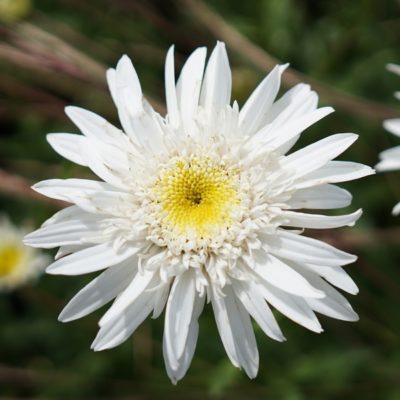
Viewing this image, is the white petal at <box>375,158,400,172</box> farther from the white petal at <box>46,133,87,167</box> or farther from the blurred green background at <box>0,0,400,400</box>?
the white petal at <box>46,133,87,167</box>

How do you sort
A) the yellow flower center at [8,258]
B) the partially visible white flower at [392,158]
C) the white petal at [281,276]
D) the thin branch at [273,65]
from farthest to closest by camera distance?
the yellow flower center at [8,258] < the thin branch at [273,65] < the partially visible white flower at [392,158] < the white petal at [281,276]

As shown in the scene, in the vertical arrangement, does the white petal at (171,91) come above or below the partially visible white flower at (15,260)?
above

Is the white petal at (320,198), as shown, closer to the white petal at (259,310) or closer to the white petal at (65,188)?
the white petal at (259,310)

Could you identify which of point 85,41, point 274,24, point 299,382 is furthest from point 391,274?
point 85,41

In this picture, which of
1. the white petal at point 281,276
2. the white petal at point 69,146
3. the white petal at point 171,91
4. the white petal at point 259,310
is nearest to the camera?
the white petal at point 281,276

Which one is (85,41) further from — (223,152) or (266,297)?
(266,297)

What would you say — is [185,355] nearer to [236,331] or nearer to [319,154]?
[236,331]

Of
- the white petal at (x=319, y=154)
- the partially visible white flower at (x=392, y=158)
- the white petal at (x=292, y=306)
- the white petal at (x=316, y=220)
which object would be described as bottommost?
the white petal at (x=292, y=306)

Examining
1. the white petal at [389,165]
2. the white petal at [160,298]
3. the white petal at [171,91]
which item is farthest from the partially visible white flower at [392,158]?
the white petal at [160,298]
